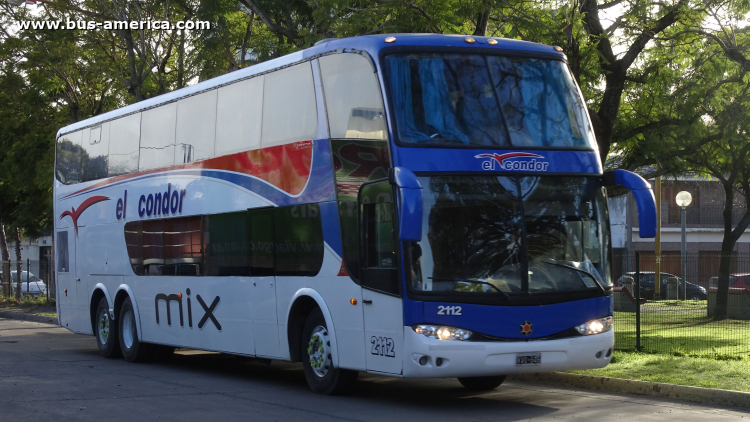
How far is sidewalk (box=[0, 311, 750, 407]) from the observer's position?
1130cm

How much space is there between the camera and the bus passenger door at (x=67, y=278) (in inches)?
757

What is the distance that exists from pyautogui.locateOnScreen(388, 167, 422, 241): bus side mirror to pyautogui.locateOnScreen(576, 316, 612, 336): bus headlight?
2551 mm

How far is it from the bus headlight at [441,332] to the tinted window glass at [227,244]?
4.24m

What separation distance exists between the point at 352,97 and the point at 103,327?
9167mm

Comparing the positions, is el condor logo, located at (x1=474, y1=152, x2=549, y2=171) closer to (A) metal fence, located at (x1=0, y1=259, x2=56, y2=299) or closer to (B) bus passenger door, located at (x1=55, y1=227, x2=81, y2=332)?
(B) bus passenger door, located at (x1=55, y1=227, x2=81, y2=332)

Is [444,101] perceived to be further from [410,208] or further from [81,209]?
[81,209]

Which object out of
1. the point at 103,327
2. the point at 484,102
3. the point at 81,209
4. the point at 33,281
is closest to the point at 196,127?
the point at 81,209

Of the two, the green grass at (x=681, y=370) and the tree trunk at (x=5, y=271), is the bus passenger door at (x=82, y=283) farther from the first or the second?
the tree trunk at (x=5, y=271)

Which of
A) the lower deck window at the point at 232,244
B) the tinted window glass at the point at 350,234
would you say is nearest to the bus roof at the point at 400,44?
the tinted window glass at the point at 350,234

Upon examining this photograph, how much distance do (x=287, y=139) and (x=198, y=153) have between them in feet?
9.22

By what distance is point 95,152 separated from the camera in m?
18.4

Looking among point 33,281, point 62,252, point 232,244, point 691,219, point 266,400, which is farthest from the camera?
point 691,219

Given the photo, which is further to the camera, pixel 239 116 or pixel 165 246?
pixel 165 246

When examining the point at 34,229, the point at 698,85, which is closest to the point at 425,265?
the point at 698,85
